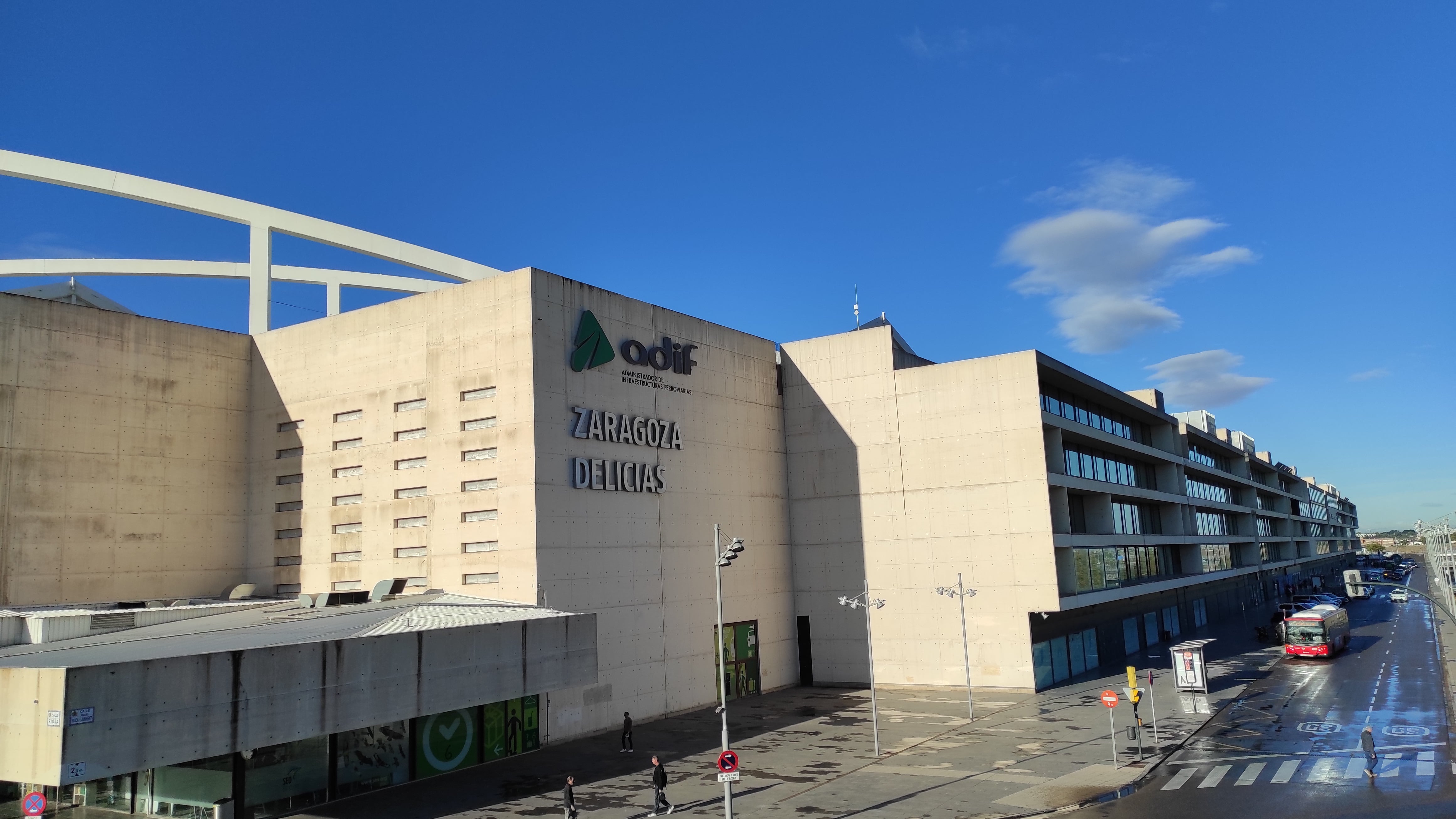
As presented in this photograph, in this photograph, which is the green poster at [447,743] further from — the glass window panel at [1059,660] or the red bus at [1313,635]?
the red bus at [1313,635]

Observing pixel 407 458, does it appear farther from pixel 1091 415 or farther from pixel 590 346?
pixel 1091 415

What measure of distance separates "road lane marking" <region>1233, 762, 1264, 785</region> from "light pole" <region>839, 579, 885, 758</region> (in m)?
11.0

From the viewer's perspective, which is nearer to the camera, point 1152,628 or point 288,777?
point 288,777

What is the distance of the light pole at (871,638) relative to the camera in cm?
3200

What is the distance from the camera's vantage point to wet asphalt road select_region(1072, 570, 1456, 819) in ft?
78.9

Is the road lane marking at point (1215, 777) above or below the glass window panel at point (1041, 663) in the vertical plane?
below

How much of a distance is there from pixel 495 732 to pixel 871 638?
14634 mm

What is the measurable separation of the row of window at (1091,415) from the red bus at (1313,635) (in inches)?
579

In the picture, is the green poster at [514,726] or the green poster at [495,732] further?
the green poster at [514,726]

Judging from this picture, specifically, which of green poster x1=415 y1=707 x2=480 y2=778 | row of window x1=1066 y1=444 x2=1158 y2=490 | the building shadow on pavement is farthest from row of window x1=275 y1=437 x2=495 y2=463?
row of window x1=1066 y1=444 x2=1158 y2=490

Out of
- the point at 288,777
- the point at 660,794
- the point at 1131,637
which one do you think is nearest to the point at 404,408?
the point at 288,777

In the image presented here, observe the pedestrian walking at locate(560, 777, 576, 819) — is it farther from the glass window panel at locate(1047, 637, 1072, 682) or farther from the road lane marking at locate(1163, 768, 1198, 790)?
the glass window panel at locate(1047, 637, 1072, 682)

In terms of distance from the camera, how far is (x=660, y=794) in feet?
83.7

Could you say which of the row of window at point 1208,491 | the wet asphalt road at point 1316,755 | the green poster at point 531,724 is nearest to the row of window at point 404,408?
the green poster at point 531,724
